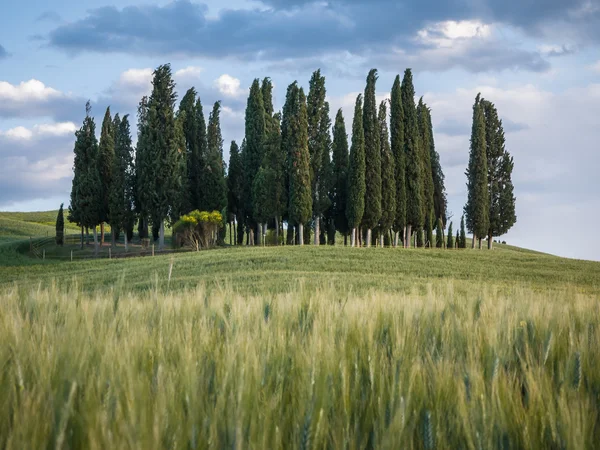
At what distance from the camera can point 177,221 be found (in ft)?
140

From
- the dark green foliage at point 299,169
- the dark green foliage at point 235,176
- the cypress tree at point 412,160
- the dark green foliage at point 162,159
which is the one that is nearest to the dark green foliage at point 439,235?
the cypress tree at point 412,160

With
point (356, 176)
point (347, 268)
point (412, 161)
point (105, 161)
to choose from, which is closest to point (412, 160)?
point (412, 161)

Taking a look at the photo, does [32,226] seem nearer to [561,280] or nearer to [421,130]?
[421,130]

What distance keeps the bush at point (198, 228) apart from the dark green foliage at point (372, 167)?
34.4ft

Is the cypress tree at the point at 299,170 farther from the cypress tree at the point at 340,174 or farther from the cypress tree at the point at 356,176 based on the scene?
the cypress tree at the point at 340,174

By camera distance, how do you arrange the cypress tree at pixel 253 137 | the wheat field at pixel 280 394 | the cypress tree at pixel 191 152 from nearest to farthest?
the wheat field at pixel 280 394, the cypress tree at pixel 191 152, the cypress tree at pixel 253 137

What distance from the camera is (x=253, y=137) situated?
46719mm

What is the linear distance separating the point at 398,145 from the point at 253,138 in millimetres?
11500

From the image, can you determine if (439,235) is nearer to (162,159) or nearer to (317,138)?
(317,138)

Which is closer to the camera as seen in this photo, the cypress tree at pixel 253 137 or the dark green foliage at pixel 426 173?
the cypress tree at pixel 253 137

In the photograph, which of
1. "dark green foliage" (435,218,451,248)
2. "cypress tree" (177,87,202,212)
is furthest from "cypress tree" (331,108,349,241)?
"cypress tree" (177,87,202,212)

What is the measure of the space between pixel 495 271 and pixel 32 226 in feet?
201

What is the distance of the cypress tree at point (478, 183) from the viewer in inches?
1836

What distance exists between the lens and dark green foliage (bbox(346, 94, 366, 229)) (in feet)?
130
